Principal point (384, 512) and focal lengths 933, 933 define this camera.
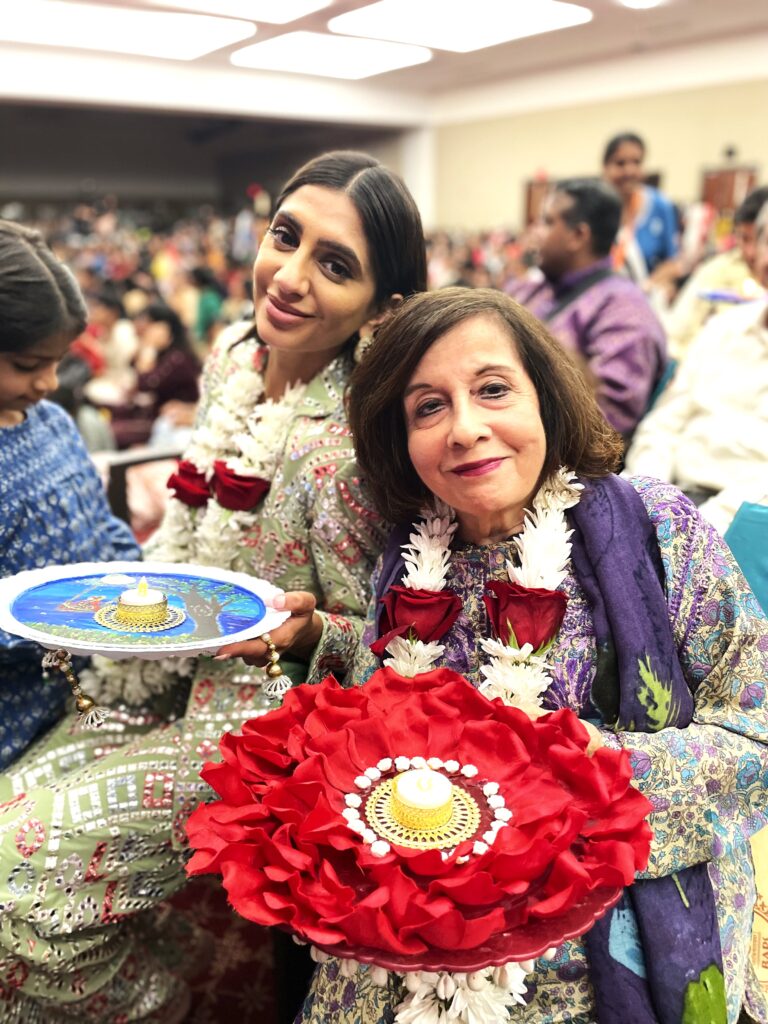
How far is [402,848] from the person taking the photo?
0.98 m

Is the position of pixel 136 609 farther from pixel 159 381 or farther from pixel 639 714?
pixel 159 381

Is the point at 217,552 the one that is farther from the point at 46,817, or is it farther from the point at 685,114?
the point at 685,114

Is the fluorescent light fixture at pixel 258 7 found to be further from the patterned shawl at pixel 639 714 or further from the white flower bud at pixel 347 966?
the white flower bud at pixel 347 966

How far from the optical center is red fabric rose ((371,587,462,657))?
1356 mm

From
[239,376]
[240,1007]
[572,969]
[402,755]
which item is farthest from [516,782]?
[240,1007]

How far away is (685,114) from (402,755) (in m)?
10.9

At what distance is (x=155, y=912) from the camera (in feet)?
6.88

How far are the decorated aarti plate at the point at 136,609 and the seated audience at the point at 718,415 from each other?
133 centimetres

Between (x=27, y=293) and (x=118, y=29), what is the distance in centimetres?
389

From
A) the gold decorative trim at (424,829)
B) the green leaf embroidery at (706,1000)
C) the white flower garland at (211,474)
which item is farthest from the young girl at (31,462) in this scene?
the green leaf embroidery at (706,1000)

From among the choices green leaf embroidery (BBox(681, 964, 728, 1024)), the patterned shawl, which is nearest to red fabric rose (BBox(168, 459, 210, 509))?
the patterned shawl

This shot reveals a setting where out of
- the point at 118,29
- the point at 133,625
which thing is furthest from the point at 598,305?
the point at 118,29

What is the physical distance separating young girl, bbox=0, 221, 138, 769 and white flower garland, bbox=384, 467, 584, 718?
778mm

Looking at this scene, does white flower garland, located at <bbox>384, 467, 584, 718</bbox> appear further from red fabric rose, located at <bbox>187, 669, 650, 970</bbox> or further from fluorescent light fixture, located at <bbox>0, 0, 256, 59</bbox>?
fluorescent light fixture, located at <bbox>0, 0, 256, 59</bbox>
